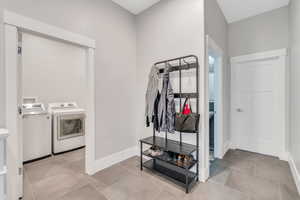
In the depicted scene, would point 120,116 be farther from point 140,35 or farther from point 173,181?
point 140,35

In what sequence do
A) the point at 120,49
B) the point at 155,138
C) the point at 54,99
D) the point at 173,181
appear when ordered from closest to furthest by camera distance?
1. the point at 173,181
2. the point at 155,138
3. the point at 120,49
4. the point at 54,99

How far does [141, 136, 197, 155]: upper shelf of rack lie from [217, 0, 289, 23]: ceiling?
258cm

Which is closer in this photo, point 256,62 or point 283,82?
point 283,82

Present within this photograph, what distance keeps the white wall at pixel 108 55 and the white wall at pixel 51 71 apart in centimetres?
73

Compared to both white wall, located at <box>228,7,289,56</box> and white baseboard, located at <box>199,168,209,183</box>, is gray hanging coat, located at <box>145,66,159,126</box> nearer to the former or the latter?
white baseboard, located at <box>199,168,209,183</box>

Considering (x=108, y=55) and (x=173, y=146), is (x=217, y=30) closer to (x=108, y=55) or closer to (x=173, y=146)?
(x=108, y=55)

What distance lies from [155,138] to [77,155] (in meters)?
1.75

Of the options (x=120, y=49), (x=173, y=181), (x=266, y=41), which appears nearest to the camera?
(x=173, y=181)

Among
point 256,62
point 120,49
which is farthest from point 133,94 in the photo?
point 256,62

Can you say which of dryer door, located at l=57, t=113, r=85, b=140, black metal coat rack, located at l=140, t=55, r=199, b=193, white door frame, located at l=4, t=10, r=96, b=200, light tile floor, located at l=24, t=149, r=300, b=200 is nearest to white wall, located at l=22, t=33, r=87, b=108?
dryer door, located at l=57, t=113, r=85, b=140

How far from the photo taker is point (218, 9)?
2.60m

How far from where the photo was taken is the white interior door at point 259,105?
9.09ft

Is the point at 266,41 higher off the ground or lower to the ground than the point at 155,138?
higher

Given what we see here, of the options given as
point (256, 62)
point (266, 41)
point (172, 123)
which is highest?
point (266, 41)
